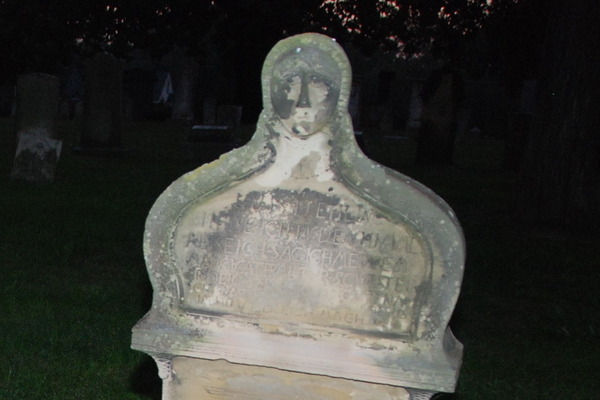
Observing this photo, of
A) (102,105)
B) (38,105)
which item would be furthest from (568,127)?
(102,105)

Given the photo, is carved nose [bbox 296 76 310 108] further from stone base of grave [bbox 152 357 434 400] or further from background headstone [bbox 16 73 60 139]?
background headstone [bbox 16 73 60 139]

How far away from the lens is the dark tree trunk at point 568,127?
8180mm

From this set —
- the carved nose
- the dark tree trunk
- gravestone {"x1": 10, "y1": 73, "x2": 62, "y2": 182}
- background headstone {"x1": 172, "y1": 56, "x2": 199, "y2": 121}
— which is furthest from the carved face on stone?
background headstone {"x1": 172, "y1": 56, "x2": 199, "y2": 121}

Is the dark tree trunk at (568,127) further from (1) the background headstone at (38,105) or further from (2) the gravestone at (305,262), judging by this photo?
(1) the background headstone at (38,105)

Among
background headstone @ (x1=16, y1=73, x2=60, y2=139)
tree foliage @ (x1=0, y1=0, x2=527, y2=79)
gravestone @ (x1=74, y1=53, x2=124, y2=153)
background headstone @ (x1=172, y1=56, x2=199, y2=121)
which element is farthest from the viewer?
background headstone @ (x1=172, y1=56, x2=199, y2=121)

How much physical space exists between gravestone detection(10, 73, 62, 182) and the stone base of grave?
8.00m

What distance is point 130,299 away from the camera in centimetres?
608

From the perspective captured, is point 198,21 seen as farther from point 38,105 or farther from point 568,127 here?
point 568,127

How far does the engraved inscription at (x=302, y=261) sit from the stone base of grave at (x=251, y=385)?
0.22 meters

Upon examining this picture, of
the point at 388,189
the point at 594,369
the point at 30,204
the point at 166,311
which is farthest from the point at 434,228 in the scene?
the point at 30,204

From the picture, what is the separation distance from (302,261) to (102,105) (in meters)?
11.9

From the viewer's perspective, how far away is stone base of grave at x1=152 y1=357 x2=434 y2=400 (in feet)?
11.0

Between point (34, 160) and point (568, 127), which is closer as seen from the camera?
point (568, 127)

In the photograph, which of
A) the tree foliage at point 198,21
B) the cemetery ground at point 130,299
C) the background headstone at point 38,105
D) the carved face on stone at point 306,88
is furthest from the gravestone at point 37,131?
the carved face on stone at point 306,88
